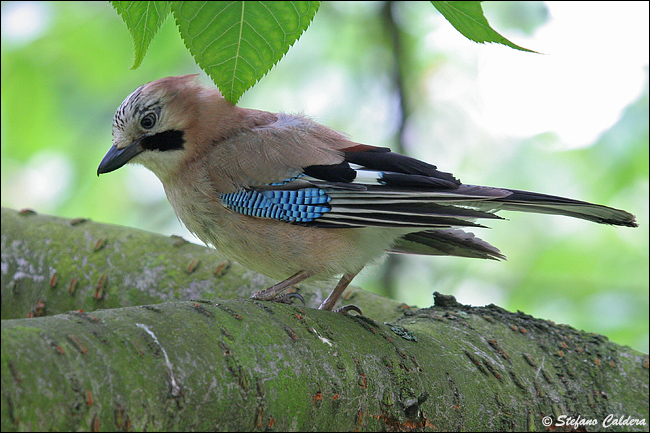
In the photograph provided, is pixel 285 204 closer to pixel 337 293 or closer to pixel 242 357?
pixel 337 293

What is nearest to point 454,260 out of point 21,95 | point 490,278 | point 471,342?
point 490,278

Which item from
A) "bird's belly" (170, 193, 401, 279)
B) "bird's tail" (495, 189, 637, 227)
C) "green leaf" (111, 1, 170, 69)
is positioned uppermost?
"green leaf" (111, 1, 170, 69)

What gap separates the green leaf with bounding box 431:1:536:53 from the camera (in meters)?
1.11

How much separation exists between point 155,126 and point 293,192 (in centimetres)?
95

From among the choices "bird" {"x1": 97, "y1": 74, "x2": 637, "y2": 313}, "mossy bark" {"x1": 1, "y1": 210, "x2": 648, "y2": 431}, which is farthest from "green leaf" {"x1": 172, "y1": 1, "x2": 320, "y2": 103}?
"bird" {"x1": 97, "y1": 74, "x2": 637, "y2": 313}

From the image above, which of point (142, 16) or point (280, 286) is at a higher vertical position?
point (142, 16)

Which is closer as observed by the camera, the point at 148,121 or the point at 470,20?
the point at 470,20

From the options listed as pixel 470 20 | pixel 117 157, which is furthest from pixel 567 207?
pixel 117 157

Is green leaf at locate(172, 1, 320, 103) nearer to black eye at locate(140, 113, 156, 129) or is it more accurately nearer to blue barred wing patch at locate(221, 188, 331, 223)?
blue barred wing patch at locate(221, 188, 331, 223)

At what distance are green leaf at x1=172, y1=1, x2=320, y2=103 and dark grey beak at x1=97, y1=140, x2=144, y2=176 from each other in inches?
85.3

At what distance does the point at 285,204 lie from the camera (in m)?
3.12

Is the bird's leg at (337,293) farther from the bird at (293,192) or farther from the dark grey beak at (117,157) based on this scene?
the dark grey beak at (117,157)

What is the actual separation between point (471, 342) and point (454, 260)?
9.37 feet

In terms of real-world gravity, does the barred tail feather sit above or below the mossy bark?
above
